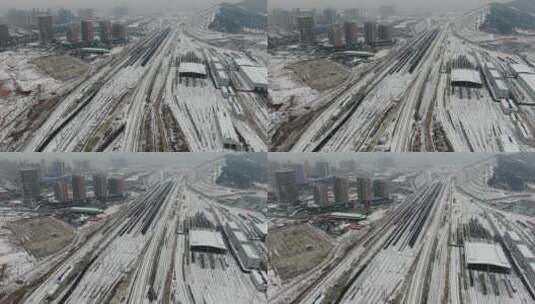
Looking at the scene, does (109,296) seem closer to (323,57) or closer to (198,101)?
(198,101)

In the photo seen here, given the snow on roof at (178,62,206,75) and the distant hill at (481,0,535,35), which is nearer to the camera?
the distant hill at (481,0,535,35)

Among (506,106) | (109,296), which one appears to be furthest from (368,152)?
(109,296)

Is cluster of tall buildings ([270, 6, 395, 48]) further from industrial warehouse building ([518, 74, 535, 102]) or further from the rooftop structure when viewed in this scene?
the rooftop structure

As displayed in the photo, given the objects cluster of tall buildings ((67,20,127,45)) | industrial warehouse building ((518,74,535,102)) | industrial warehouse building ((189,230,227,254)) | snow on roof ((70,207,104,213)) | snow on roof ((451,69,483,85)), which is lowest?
industrial warehouse building ((189,230,227,254))

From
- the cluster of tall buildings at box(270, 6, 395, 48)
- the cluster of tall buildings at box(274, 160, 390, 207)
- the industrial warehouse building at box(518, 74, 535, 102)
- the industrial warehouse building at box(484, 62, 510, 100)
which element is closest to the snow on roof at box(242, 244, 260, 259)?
the cluster of tall buildings at box(274, 160, 390, 207)

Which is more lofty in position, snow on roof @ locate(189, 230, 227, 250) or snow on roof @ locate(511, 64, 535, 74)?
snow on roof @ locate(511, 64, 535, 74)
